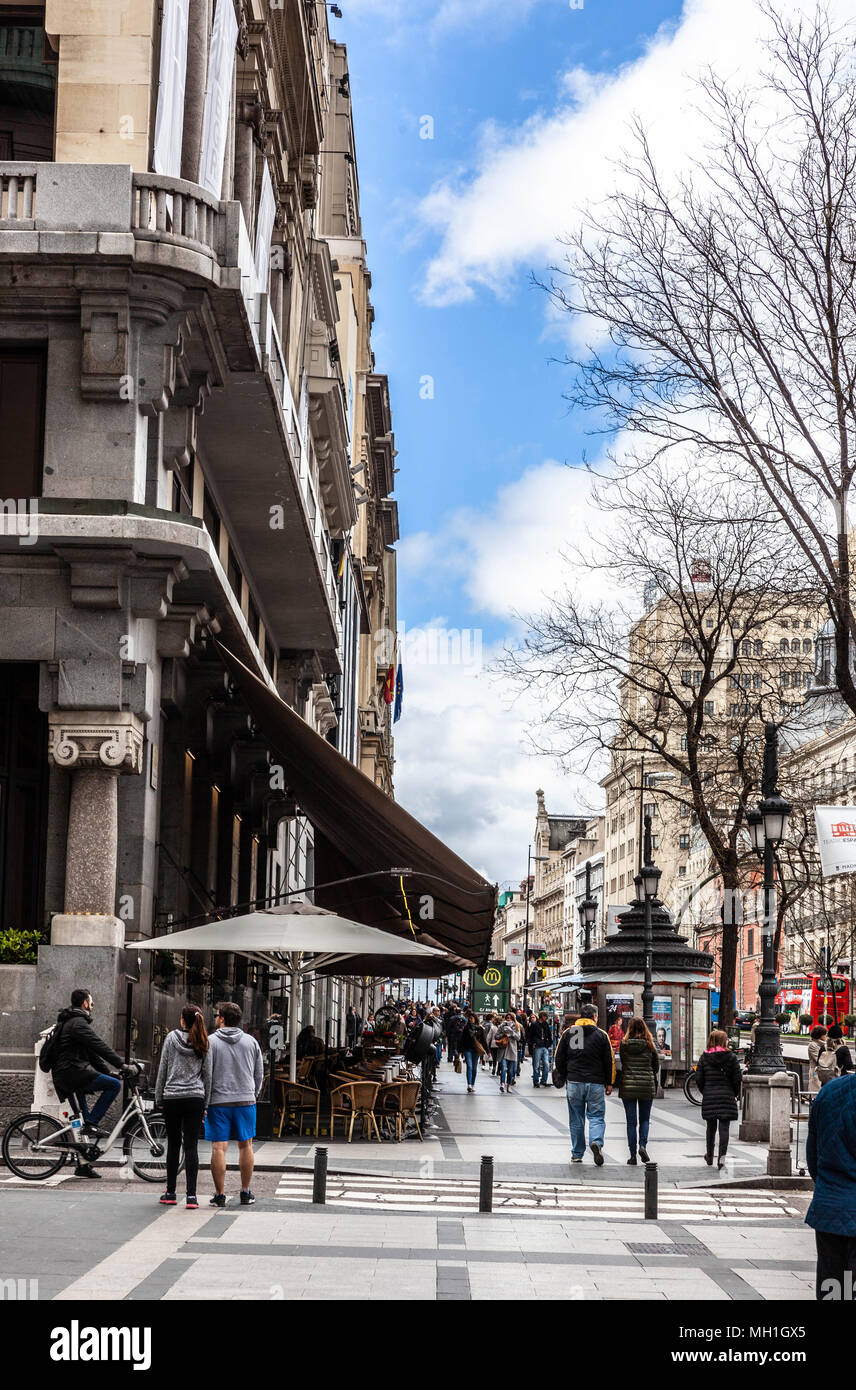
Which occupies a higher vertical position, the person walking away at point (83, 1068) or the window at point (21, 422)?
the window at point (21, 422)

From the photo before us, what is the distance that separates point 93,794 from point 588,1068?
21.8 feet

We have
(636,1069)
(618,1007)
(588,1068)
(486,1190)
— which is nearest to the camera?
(486,1190)

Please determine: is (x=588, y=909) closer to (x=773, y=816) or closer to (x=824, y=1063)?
(x=773, y=816)

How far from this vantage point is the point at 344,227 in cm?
6003

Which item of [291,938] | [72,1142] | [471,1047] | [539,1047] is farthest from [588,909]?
[72,1142]

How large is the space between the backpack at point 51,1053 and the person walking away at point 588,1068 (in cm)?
643

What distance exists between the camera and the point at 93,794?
19.6 metres

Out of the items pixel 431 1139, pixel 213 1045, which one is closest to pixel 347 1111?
pixel 431 1139

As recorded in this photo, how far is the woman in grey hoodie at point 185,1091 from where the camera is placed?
14098 millimetres

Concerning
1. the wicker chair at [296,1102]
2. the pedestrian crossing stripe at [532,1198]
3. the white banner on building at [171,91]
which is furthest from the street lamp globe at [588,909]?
the white banner on building at [171,91]

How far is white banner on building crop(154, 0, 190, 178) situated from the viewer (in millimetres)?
20656

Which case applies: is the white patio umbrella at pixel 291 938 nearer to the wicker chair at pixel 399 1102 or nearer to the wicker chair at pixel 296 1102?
the wicker chair at pixel 296 1102

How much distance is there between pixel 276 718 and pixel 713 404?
731 centimetres
